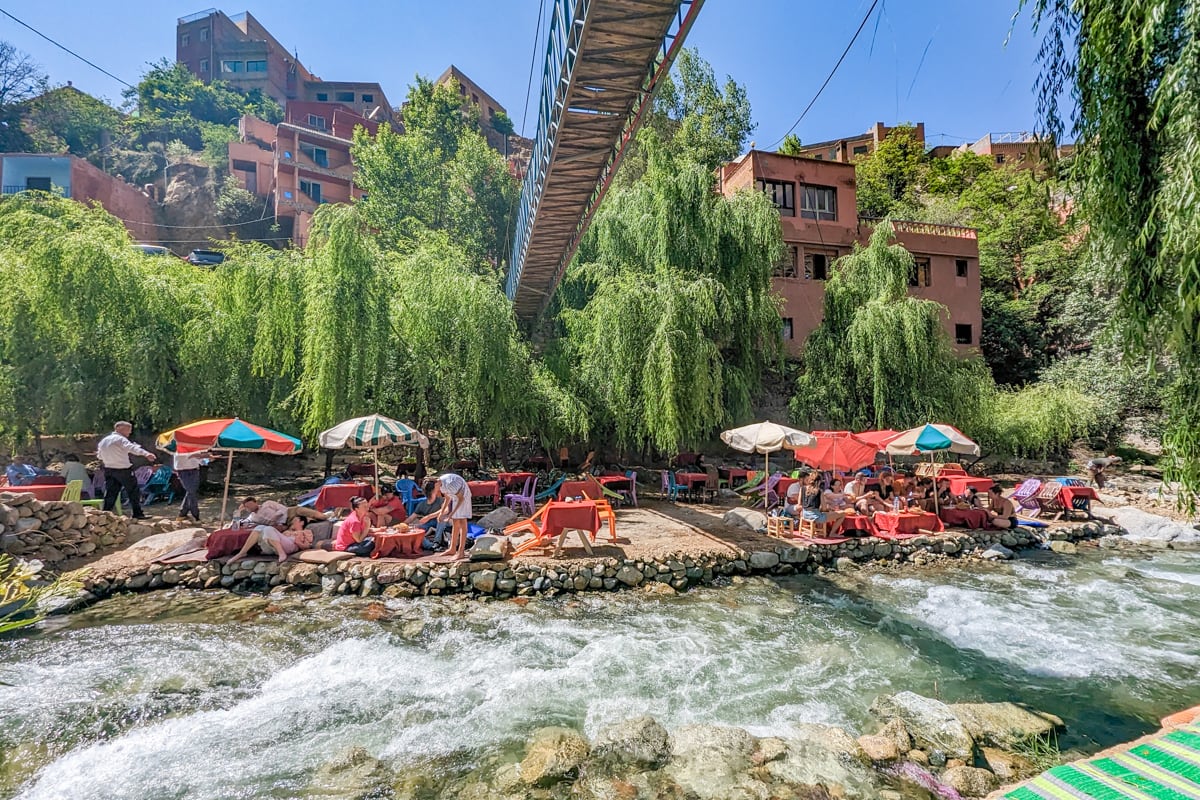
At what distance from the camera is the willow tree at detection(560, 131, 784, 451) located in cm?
1249

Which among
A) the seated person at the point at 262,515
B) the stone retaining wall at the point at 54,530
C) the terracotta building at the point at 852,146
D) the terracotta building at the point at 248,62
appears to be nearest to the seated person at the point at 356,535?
the seated person at the point at 262,515

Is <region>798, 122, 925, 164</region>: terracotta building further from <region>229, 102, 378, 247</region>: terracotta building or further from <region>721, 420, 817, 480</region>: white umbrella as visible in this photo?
<region>721, 420, 817, 480</region>: white umbrella

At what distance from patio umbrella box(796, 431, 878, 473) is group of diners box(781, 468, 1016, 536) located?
1.29 feet

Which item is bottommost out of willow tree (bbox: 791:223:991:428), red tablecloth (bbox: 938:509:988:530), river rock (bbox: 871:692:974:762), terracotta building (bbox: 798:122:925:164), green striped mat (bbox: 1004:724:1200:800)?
river rock (bbox: 871:692:974:762)

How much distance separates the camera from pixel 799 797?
11.9 ft

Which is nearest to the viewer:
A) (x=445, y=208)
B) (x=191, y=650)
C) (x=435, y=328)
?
(x=191, y=650)

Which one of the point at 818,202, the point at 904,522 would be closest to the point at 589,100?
the point at 904,522

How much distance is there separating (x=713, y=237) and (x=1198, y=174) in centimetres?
1258

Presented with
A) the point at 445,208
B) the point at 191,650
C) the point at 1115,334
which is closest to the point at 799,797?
the point at 1115,334

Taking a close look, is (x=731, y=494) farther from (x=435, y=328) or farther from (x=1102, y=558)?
(x=435, y=328)

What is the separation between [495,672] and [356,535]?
3753 millimetres

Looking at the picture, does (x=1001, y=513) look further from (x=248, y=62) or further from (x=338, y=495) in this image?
(x=248, y=62)

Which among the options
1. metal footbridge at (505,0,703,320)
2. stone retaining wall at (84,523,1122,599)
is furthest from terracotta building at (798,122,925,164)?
stone retaining wall at (84,523,1122,599)

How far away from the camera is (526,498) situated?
1077cm
